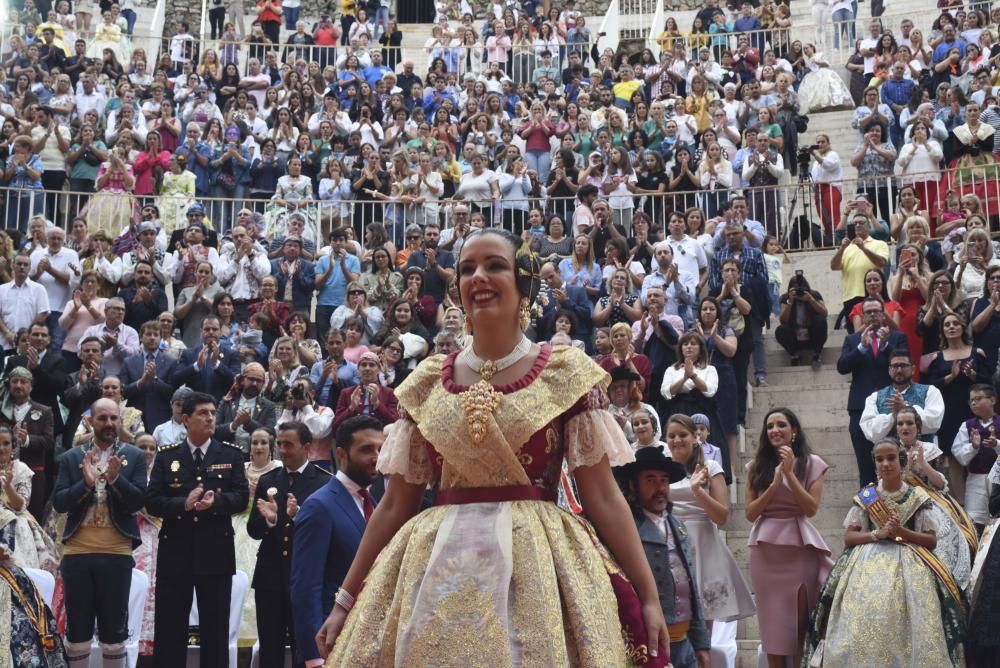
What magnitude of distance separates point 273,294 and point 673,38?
11.3 metres

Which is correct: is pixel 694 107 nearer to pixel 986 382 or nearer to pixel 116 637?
pixel 986 382

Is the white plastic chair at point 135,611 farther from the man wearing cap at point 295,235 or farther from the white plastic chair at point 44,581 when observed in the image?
the man wearing cap at point 295,235

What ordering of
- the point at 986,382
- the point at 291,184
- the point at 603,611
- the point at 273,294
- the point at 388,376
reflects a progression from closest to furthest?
the point at 603,611 → the point at 986,382 → the point at 388,376 → the point at 273,294 → the point at 291,184

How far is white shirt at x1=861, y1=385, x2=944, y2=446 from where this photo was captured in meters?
11.0

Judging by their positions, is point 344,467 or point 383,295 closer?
point 344,467

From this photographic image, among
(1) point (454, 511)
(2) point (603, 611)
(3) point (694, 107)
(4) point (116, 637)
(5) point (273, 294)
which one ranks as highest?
(3) point (694, 107)

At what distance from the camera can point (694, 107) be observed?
19562mm

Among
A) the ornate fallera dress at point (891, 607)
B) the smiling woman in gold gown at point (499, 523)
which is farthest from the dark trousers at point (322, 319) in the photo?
the smiling woman in gold gown at point (499, 523)

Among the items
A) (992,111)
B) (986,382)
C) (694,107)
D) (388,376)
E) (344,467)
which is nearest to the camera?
(344,467)

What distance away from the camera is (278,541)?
8.23m

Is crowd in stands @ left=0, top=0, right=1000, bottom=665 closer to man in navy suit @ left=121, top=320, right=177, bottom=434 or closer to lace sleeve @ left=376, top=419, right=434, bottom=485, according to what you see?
man in navy suit @ left=121, top=320, right=177, bottom=434

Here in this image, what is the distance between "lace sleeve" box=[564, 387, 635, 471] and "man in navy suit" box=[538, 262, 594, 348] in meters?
9.04

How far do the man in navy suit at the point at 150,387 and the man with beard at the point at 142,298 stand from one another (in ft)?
3.58

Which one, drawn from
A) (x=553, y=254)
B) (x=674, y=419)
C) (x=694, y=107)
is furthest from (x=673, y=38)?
(x=674, y=419)
